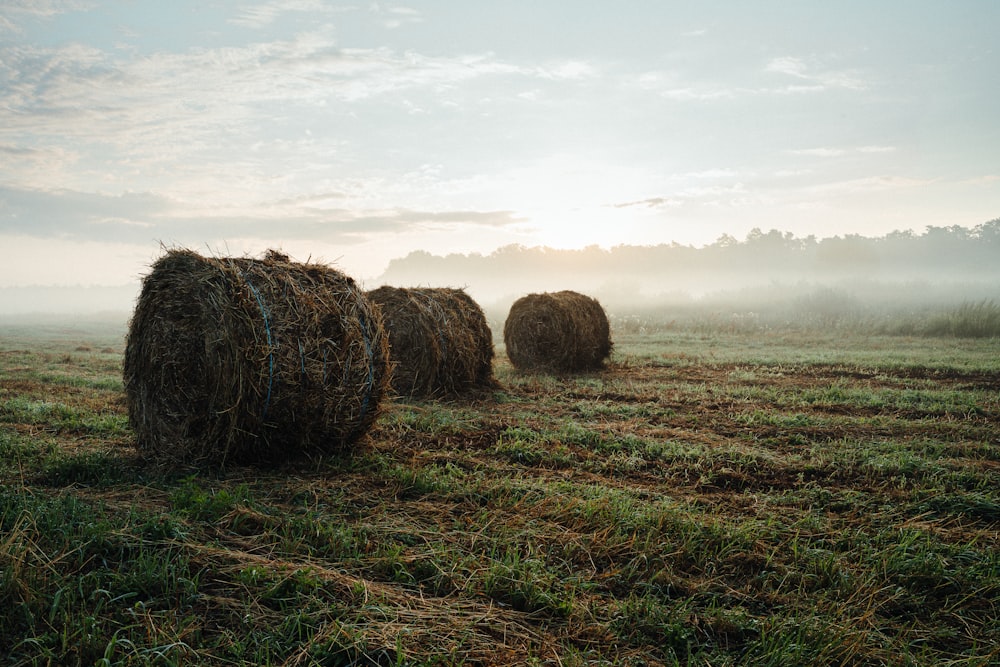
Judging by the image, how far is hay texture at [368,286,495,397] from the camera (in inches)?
432

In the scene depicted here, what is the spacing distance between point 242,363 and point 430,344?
496cm

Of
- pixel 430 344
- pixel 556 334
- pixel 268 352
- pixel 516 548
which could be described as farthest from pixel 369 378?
pixel 556 334

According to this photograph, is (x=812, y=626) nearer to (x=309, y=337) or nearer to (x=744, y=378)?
(x=309, y=337)

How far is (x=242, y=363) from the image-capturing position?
614cm

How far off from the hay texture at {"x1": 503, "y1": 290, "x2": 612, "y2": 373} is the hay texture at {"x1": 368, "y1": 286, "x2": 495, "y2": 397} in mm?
2706

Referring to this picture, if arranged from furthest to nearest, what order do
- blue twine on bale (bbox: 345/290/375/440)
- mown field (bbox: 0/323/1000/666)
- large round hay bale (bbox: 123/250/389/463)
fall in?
1. blue twine on bale (bbox: 345/290/375/440)
2. large round hay bale (bbox: 123/250/389/463)
3. mown field (bbox: 0/323/1000/666)

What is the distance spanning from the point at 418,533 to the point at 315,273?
3.76 meters

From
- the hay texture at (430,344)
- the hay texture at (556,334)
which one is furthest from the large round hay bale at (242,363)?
the hay texture at (556,334)

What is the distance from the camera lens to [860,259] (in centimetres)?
9100

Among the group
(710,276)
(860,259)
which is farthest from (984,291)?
(710,276)

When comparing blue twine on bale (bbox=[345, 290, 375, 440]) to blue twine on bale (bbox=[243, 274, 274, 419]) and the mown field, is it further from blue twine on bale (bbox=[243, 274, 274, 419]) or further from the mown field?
blue twine on bale (bbox=[243, 274, 274, 419])

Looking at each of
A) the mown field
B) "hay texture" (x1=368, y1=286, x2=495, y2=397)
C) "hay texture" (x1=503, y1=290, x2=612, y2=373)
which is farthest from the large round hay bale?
"hay texture" (x1=503, y1=290, x2=612, y2=373)

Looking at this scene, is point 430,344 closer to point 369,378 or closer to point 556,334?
point 369,378

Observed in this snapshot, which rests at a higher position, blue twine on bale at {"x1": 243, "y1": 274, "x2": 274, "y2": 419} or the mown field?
blue twine on bale at {"x1": 243, "y1": 274, "x2": 274, "y2": 419}
